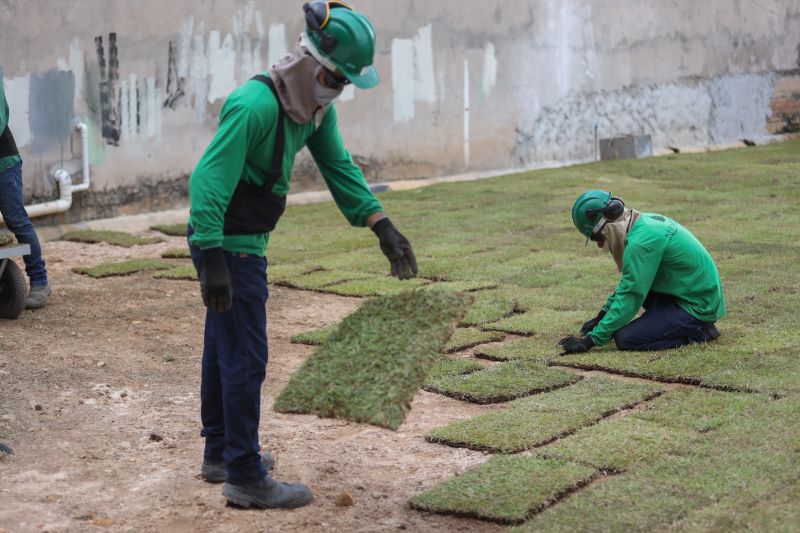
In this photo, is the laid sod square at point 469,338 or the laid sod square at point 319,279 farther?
the laid sod square at point 319,279

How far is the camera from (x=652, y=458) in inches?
193

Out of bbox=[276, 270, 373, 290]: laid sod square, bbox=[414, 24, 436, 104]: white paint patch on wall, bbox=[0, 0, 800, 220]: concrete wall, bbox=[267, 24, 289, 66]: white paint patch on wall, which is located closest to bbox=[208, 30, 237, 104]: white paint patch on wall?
bbox=[0, 0, 800, 220]: concrete wall

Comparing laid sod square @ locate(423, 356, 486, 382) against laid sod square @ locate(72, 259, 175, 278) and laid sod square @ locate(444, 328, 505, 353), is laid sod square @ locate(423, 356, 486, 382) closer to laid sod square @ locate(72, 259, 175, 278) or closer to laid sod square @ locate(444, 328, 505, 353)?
laid sod square @ locate(444, 328, 505, 353)

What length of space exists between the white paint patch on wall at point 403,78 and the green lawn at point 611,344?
3.98 feet

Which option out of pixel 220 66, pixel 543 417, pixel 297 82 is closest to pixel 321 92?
pixel 297 82

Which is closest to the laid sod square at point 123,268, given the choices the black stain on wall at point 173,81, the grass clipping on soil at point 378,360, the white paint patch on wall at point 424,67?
the black stain on wall at point 173,81

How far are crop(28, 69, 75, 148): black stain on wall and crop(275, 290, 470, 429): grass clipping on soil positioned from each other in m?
7.50

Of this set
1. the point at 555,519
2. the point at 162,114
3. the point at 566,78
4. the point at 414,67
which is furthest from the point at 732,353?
the point at 566,78

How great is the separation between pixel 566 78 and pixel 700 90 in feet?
13.3

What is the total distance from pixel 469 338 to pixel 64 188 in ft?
19.7

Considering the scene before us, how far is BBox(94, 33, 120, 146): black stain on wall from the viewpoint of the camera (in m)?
12.1

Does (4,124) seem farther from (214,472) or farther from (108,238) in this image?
(214,472)

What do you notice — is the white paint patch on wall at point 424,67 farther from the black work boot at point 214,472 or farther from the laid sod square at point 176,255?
the black work boot at point 214,472

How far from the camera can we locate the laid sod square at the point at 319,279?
9.08m
